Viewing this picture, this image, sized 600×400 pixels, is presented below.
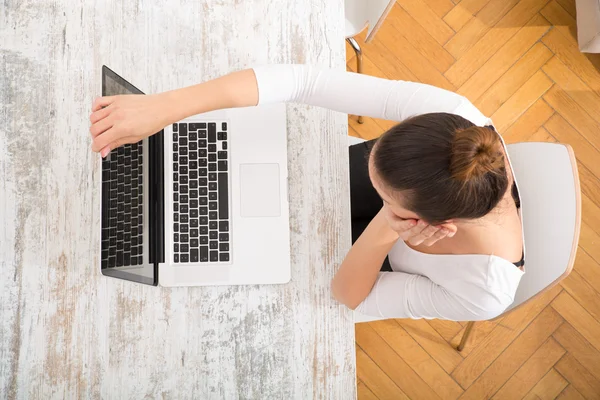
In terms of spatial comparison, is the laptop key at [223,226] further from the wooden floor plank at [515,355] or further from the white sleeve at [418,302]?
the wooden floor plank at [515,355]

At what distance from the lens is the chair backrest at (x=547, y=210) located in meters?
1.02

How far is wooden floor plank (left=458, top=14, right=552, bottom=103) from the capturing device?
2010mm

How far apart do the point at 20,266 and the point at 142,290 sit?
0.28 m

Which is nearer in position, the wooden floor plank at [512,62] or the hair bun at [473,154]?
the hair bun at [473,154]

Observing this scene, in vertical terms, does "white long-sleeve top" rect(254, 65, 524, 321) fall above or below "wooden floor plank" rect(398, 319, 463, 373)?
above

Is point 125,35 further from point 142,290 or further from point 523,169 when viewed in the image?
Result: point 523,169

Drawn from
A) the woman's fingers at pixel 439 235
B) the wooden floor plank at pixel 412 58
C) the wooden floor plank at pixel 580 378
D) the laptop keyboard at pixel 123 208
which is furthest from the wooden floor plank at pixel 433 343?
the laptop keyboard at pixel 123 208

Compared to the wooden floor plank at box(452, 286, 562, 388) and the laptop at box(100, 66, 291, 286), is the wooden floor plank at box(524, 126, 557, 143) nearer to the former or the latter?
the wooden floor plank at box(452, 286, 562, 388)

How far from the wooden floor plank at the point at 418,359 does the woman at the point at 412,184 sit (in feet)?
2.66

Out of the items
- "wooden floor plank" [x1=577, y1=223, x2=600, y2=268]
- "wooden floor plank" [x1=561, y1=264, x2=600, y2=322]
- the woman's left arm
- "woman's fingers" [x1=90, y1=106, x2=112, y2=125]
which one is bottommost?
"wooden floor plank" [x1=561, y1=264, x2=600, y2=322]

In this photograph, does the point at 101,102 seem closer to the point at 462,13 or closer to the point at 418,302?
the point at 418,302

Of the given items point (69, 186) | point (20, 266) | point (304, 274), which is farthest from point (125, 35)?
point (304, 274)

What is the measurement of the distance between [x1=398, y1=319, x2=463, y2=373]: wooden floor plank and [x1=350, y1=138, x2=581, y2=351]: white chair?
2.65 ft

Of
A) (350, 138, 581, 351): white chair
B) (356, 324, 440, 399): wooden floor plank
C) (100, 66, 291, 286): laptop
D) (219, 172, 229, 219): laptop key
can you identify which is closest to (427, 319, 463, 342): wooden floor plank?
(356, 324, 440, 399): wooden floor plank
